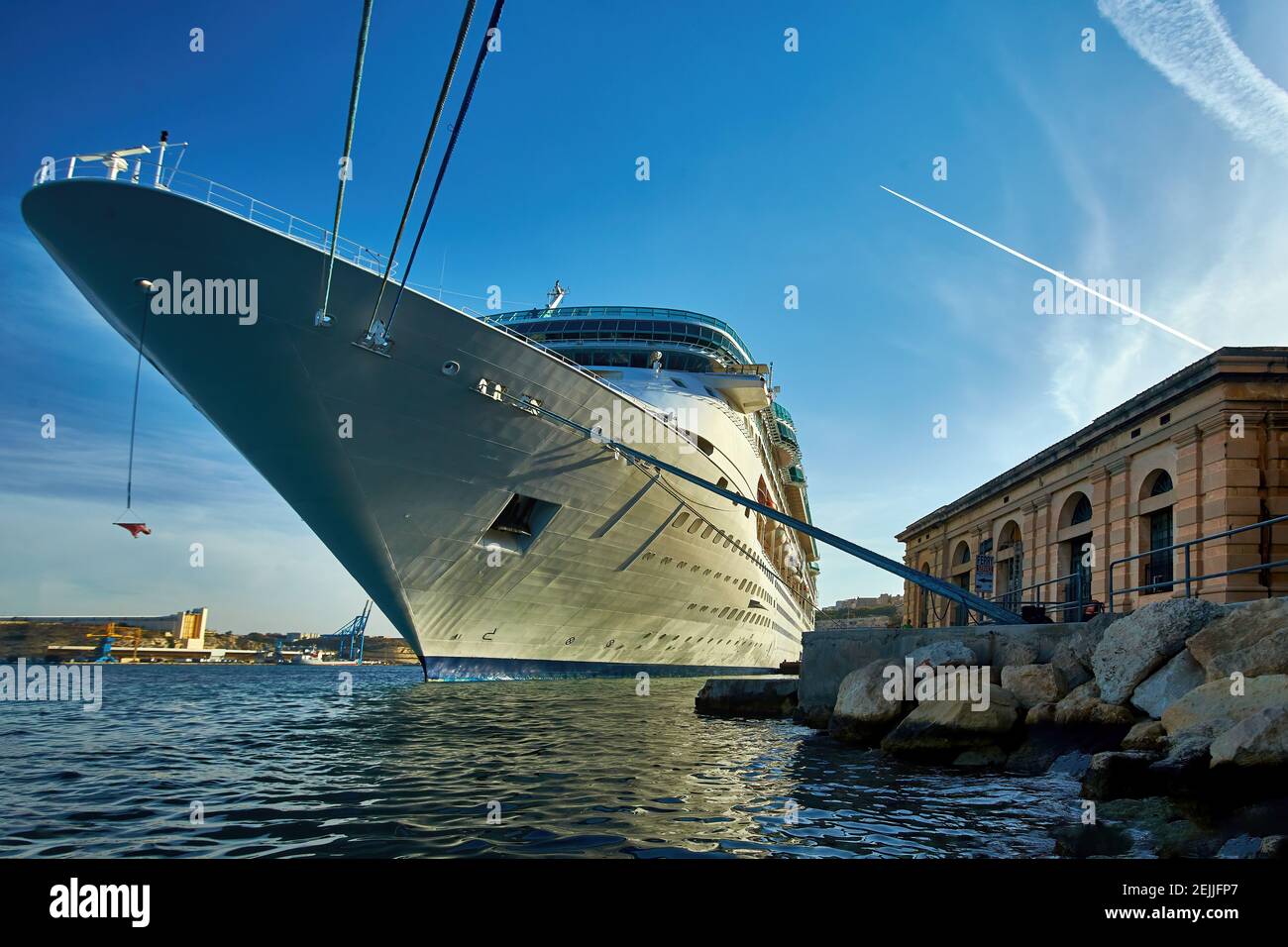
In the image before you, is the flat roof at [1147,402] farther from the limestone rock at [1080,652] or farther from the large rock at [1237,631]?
the large rock at [1237,631]

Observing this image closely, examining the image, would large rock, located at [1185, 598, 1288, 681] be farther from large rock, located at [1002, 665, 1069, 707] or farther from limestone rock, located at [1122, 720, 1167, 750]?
large rock, located at [1002, 665, 1069, 707]

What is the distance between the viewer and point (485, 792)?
23.5ft

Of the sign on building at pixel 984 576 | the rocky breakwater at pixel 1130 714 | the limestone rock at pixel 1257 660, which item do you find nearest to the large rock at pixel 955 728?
the rocky breakwater at pixel 1130 714

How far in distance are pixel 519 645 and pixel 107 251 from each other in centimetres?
1224

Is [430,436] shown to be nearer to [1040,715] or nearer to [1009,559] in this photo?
[1040,715]

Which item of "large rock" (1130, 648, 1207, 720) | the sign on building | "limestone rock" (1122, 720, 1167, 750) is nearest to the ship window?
the sign on building

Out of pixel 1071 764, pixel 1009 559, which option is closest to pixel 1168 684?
pixel 1071 764

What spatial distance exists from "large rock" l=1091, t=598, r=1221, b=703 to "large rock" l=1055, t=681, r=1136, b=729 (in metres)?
0.14

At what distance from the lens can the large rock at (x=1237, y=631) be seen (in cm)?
790

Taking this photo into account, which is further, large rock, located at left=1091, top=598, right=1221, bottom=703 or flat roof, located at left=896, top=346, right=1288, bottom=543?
flat roof, located at left=896, top=346, right=1288, bottom=543

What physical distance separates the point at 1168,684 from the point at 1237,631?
862mm

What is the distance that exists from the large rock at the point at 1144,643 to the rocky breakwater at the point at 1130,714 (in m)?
0.01

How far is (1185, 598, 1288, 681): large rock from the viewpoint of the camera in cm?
790
